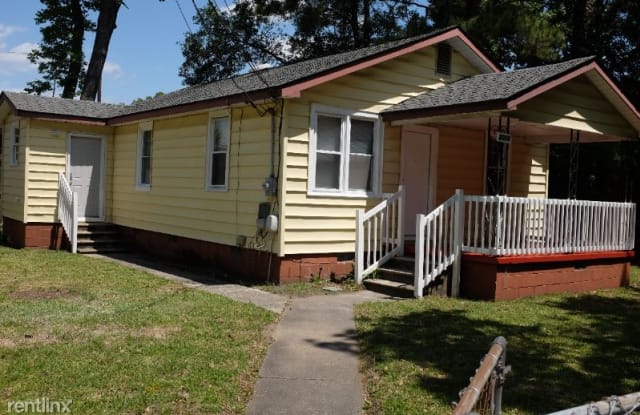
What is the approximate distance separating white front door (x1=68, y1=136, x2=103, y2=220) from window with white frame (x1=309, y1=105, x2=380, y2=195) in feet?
26.2

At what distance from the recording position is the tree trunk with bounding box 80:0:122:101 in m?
26.8

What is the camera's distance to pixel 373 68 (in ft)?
37.5

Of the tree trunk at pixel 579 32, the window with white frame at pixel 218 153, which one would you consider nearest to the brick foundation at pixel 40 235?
the window with white frame at pixel 218 153

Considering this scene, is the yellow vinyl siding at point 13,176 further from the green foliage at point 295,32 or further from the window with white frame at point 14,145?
the green foliage at point 295,32

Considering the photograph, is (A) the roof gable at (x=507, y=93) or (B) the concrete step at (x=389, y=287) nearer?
(A) the roof gable at (x=507, y=93)

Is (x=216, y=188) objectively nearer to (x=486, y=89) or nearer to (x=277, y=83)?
(x=277, y=83)

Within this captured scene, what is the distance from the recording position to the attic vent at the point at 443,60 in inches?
493

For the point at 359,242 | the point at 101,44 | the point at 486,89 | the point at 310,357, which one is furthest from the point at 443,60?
the point at 101,44

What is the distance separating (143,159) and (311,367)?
10493mm

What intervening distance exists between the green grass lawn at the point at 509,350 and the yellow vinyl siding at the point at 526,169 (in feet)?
14.7

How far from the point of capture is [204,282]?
10945 millimetres

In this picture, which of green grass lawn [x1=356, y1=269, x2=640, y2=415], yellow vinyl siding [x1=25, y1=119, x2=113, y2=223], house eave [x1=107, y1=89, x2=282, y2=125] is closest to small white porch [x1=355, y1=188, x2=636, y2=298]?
green grass lawn [x1=356, y1=269, x2=640, y2=415]

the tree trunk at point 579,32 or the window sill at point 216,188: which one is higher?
the tree trunk at point 579,32

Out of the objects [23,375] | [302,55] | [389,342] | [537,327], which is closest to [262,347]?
[389,342]
